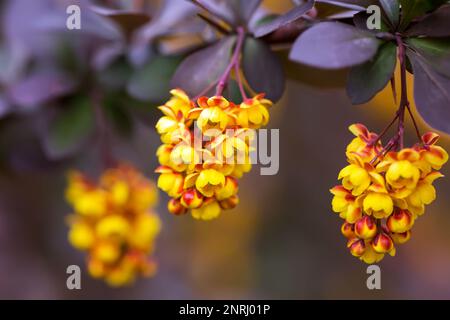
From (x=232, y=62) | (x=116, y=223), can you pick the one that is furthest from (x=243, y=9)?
(x=116, y=223)

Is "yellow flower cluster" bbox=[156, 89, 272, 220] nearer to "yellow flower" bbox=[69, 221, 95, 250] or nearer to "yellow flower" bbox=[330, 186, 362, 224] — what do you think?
"yellow flower" bbox=[330, 186, 362, 224]

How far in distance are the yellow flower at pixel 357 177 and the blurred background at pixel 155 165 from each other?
0.95 ft

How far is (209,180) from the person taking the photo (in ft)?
2.46

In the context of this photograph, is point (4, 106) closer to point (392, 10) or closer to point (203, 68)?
point (203, 68)

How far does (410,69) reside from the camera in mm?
793

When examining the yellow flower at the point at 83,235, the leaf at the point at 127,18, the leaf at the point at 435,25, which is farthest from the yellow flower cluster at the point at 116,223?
the leaf at the point at 435,25

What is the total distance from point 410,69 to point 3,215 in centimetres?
144

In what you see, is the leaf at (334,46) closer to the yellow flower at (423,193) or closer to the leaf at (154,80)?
the yellow flower at (423,193)

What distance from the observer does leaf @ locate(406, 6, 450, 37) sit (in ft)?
2.46

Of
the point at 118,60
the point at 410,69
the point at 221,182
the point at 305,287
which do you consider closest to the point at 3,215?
the point at 118,60

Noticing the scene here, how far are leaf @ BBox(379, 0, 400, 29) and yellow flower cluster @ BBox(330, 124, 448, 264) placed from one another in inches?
5.6

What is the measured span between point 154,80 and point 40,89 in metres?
0.26

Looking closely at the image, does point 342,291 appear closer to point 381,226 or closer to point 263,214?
point 263,214

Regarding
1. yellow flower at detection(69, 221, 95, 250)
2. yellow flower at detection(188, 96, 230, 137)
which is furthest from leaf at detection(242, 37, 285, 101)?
yellow flower at detection(69, 221, 95, 250)
